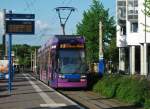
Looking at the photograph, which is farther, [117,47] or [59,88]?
[117,47]

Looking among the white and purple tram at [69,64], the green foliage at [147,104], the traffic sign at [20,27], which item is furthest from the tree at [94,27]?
the green foliage at [147,104]

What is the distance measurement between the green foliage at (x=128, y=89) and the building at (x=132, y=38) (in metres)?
44.5

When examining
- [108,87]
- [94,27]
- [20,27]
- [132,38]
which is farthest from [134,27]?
[108,87]

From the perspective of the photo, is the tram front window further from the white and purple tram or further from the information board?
the information board

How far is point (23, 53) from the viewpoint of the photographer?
19550 cm

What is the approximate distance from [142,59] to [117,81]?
1907 inches

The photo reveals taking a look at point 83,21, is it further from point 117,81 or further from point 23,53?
point 23,53

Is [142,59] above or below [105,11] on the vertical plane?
below

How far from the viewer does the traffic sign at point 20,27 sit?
102 feet

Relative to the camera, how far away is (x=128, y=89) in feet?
83.4

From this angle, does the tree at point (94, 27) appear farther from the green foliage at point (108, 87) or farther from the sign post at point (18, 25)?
the sign post at point (18, 25)

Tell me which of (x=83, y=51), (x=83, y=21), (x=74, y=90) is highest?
(x=83, y=21)

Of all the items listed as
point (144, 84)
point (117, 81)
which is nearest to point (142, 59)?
point (117, 81)

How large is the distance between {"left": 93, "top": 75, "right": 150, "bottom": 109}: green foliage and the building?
1750 inches
